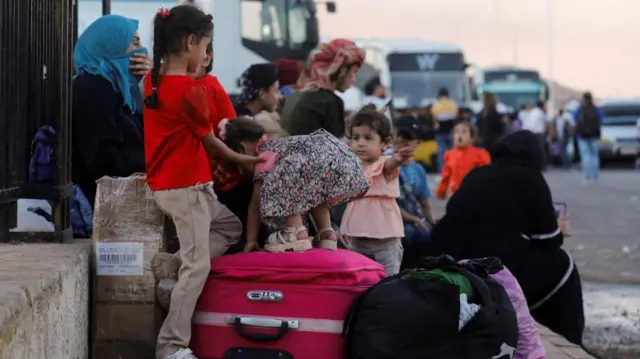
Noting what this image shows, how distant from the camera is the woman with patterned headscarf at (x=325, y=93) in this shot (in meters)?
6.15

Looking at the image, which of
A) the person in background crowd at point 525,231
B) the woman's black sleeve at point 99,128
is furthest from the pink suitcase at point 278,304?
the person in background crowd at point 525,231

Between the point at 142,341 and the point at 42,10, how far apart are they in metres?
1.58

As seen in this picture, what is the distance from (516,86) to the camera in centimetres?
3369

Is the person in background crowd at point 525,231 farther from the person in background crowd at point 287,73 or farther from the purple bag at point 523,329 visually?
the person in background crowd at point 287,73

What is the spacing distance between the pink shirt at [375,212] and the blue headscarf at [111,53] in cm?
144

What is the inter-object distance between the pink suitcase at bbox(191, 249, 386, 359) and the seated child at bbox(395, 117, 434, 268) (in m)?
A: 2.53

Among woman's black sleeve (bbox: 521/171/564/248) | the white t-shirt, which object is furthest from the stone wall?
the white t-shirt

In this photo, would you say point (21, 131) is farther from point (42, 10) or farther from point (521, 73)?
point (521, 73)

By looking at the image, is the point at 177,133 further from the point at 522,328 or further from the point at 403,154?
the point at 522,328

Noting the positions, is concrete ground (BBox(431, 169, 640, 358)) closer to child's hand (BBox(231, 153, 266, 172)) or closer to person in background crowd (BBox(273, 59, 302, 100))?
child's hand (BBox(231, 153, 266, 172))

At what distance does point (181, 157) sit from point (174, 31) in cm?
51

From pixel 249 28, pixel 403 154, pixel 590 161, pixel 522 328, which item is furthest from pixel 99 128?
pixel 590 161

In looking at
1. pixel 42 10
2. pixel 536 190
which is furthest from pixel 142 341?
pixel 536 190

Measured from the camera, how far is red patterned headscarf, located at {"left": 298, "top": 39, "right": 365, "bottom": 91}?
20.7ft
